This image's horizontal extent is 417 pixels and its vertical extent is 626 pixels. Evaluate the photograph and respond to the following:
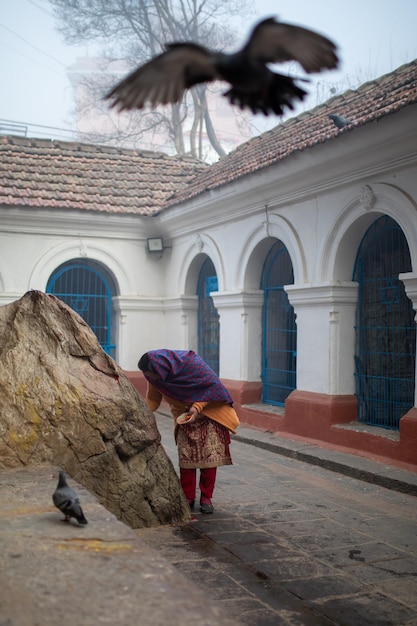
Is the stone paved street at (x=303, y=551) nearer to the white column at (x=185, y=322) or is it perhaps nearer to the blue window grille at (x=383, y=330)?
the blue window grille at (x=383, y=330)

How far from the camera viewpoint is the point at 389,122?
777 centimetres

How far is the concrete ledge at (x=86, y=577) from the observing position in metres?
2.59

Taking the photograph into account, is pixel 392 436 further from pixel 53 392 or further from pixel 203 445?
pixel 53 392

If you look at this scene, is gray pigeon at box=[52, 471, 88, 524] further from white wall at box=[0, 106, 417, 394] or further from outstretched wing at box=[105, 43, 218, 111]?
white wall at box=[0, 106, 417, 394]

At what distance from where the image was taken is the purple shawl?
6.09m

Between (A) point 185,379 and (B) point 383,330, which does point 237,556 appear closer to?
(A) point 185,379

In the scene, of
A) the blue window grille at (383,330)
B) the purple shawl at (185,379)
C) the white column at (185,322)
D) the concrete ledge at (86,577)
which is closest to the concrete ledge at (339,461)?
the blue window grille at (383,330)

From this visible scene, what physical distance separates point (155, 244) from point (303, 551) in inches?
379

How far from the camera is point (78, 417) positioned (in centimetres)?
532

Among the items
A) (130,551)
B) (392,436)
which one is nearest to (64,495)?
(130,551)

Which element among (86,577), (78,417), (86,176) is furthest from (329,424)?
(86,176)

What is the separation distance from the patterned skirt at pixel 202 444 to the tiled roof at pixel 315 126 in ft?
12.2

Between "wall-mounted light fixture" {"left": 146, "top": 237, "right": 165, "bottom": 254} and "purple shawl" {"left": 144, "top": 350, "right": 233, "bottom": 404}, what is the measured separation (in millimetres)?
8132

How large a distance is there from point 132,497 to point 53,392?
3.27 ft
